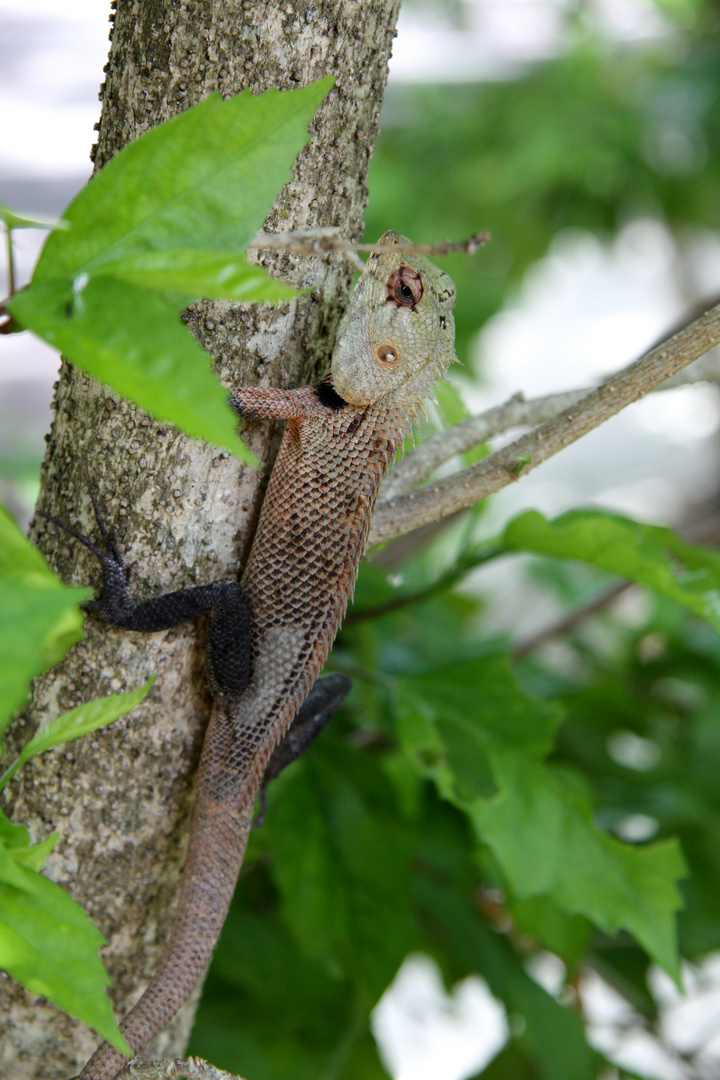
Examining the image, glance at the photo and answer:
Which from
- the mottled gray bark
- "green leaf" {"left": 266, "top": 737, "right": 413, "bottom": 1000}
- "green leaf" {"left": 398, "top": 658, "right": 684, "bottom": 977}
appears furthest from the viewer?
"green leaf" {"left": 266, "top": 737, "right": 413, "bottom": 1000}

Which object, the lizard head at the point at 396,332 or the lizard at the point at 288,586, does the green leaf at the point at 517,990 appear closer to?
the lizard at the point at 288,586

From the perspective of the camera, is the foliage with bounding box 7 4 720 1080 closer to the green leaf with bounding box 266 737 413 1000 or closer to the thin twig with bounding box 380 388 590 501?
the green leaf with bounding box 266 737 413 1000

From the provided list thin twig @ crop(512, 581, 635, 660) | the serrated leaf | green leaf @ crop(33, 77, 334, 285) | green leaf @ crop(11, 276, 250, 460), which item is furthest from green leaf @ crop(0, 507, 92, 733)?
thin twig @ crop(512, 581, 635, 660)

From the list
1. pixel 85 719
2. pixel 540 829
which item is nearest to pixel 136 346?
pixel 85 719

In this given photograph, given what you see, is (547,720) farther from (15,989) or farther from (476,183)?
(476,183)

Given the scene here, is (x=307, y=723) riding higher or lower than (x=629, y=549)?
lower

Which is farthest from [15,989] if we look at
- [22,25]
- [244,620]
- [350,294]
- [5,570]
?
[22,25]

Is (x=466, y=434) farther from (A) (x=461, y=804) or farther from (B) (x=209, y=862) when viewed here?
(B) (x=209, y=862)
